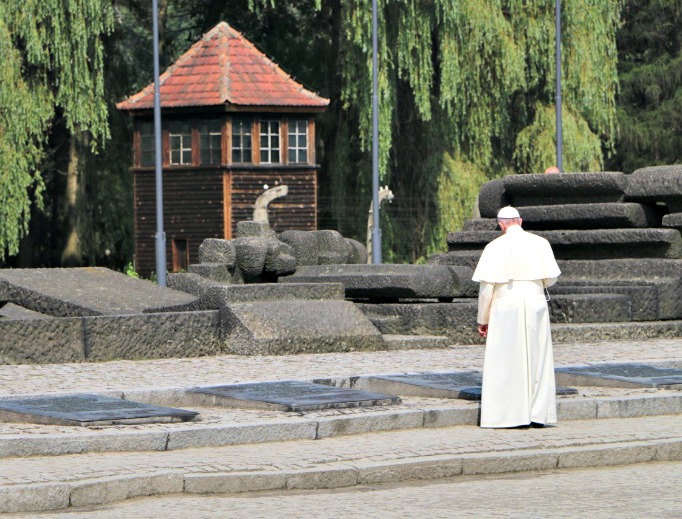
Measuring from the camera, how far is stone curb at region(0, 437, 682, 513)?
8.50m

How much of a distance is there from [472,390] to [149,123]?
92.6ft

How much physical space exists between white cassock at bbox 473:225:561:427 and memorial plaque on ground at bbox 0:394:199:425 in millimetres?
2202

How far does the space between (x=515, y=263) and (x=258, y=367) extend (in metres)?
4.21

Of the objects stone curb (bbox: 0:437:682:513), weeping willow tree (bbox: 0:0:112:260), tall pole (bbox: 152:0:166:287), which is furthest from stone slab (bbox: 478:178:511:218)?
weeping willow tree (bbox: 0:0:112:260)

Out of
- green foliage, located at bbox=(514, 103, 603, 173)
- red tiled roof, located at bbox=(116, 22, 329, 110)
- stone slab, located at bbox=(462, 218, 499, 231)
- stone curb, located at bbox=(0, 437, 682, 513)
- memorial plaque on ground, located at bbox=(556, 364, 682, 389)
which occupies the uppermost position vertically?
red tiled roof, located at bbox=(116, 22, 329, 110)

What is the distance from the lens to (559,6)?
125ft

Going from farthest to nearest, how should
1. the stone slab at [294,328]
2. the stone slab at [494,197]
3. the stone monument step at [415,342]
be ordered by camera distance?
the stone slab at [494,197]
the stone monument step at [415,342]
the stone slab at [294,328]

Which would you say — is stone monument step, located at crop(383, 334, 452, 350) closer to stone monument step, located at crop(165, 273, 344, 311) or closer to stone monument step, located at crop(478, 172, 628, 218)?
stone monument step, located at crop(165, 273, 344, 311)

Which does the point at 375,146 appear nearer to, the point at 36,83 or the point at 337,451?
the point at 36,83

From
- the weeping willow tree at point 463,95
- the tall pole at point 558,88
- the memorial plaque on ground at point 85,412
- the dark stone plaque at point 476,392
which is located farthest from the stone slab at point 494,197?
the tall pole at point 558,88

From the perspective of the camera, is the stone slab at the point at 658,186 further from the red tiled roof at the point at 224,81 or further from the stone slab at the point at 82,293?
the red tiled roof at the point at 224,81

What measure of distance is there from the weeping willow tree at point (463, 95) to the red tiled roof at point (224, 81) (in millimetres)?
1578

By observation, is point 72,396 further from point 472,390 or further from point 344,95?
point 344,95

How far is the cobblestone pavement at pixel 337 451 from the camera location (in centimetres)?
918
